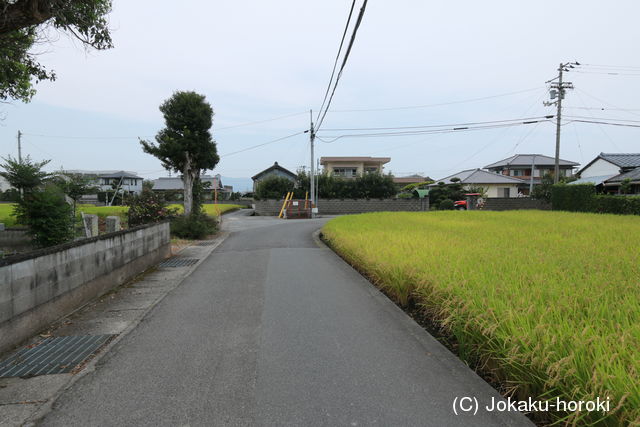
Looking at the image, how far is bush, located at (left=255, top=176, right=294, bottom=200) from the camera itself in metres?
32.3

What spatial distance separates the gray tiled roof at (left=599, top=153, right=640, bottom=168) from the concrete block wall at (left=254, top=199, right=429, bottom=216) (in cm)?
1574

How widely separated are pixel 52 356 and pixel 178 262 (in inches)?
218

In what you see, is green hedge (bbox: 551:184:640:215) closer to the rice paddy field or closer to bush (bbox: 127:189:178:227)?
the rice paddy field

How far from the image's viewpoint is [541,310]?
2994mm

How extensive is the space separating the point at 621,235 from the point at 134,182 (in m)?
65.9

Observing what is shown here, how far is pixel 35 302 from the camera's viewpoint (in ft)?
12.9

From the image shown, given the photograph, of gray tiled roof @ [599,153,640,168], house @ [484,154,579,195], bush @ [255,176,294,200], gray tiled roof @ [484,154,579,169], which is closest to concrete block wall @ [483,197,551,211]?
gray tiled roof @ [599,153,640,168]

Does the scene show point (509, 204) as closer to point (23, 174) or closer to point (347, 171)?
point (347, 171)

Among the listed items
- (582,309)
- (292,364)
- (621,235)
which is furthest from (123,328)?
(621,235)

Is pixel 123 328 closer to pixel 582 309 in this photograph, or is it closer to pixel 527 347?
pixel 527 347

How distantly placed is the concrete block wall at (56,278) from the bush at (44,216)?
304 cm

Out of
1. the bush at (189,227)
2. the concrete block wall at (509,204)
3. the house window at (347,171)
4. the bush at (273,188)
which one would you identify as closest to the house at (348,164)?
the house window at (347,171)

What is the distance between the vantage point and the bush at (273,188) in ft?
106

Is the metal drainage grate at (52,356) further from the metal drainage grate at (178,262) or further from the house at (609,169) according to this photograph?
the house at (609,169)
